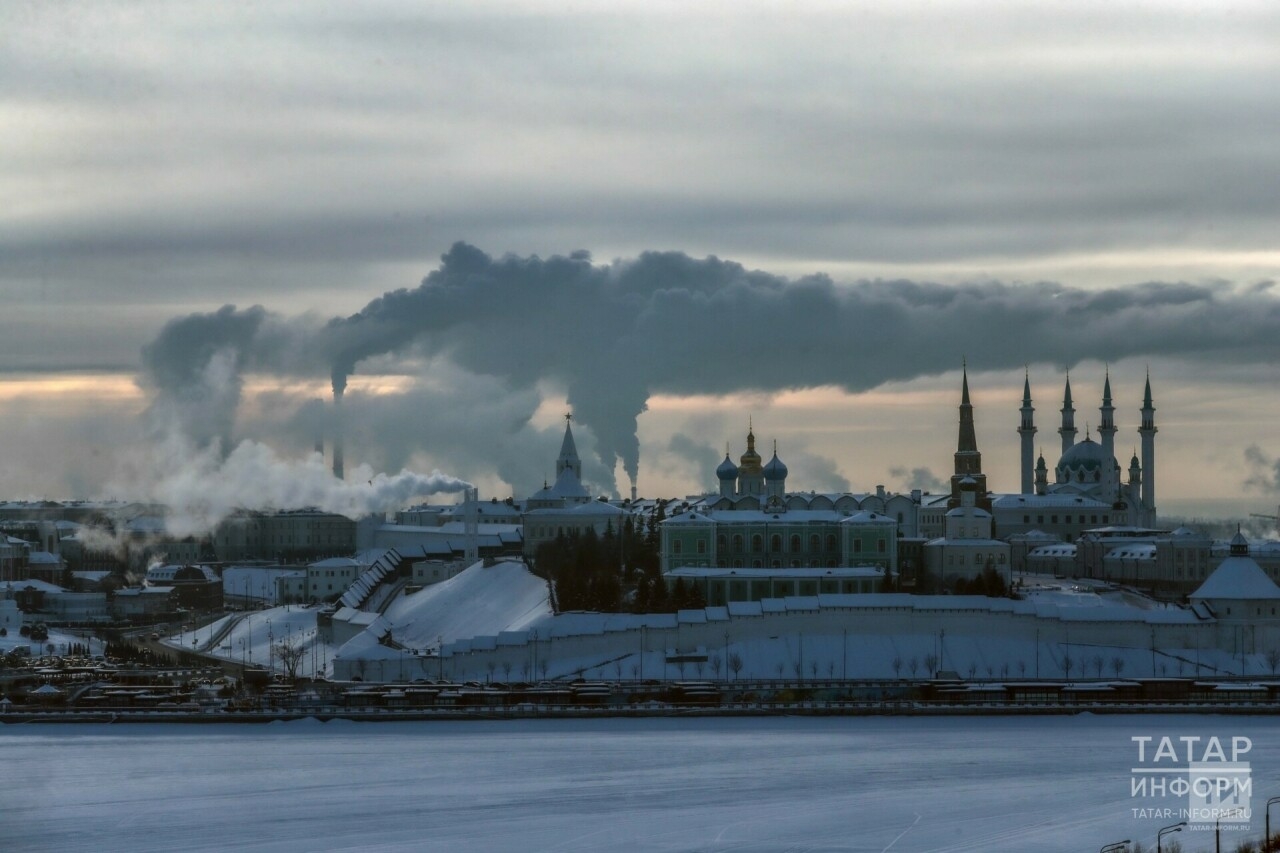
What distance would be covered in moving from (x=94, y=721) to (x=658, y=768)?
1734 cm

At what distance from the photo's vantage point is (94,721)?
57.5 metres

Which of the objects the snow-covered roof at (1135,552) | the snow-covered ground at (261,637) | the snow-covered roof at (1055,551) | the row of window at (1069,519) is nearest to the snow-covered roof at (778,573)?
the snow-covered ground at (261,637)

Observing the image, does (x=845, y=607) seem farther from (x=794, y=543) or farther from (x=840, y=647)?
(x=794, y=543)

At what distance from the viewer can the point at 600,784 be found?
44.7 metres

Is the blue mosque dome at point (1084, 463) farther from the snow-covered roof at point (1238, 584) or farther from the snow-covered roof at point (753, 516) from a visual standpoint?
the snow-covered roof at point (1238, 584)

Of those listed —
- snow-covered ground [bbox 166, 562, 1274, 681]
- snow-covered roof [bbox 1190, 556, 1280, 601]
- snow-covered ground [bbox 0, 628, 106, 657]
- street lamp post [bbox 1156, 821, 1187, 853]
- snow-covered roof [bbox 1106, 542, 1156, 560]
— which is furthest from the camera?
snow-covered roof [bbox 1106, 542, 1156, 560]

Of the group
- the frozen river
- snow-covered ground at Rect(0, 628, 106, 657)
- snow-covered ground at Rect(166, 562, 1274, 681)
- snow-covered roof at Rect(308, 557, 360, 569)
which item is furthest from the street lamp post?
A: snow-covered roof at Rect(308, 557, 360, 569)

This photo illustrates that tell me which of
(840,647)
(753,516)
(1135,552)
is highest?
(753,516)

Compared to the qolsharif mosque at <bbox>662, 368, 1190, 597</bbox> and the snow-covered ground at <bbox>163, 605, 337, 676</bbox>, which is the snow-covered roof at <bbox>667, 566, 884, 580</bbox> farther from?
the snow-covered ground at <bbox>163, 605, 337, 676</bbox>

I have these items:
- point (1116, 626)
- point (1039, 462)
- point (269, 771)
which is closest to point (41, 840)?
point (269, 771)

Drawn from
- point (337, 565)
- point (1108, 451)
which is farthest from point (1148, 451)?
Result: point (337, 565)

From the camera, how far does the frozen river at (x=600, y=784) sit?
3938 centimetres

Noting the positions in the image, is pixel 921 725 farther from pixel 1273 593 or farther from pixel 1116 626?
pixel 1273 593

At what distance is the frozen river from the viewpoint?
129 feet
